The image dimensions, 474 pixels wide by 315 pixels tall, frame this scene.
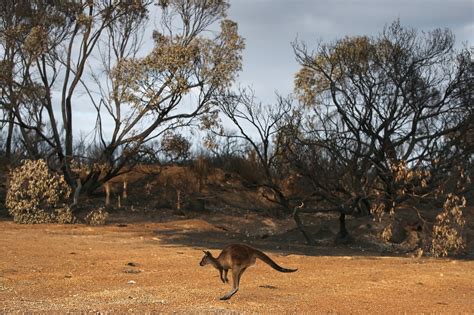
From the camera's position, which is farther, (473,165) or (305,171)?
(305,171)

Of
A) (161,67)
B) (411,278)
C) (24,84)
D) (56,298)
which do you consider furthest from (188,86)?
(56,298)

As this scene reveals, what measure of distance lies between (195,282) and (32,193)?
13841 millimetres

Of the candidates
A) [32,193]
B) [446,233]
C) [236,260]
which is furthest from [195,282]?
[32,193]

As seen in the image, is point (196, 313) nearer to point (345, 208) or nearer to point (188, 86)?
point (345, 208)

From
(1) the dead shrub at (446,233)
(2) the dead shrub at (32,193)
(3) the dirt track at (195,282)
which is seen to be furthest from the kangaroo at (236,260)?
(2) the dead shrub at (32,193)

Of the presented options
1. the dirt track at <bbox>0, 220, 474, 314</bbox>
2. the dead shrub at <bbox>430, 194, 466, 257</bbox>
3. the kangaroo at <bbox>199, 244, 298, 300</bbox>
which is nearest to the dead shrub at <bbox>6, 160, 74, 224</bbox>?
the dirt track at <bbox>0, 220, 474, 314</bbox>

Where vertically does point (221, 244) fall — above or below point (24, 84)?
below

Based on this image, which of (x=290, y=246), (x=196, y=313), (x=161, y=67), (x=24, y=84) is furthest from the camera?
(x=24, y=84)

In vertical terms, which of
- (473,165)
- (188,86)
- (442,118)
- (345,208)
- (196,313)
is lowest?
(196,313)

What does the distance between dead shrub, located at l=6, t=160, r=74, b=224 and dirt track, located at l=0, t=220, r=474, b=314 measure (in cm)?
579

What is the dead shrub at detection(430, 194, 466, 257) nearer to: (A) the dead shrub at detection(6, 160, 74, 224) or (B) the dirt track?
(B) the dirt track

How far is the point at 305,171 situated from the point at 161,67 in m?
7.95

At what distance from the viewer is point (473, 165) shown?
16609 mm

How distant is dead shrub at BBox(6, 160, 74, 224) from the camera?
70.3 ft
